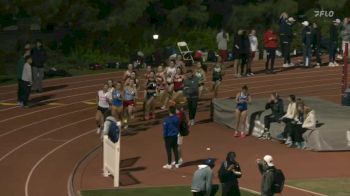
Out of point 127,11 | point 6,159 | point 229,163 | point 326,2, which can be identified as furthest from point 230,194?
point 326,2

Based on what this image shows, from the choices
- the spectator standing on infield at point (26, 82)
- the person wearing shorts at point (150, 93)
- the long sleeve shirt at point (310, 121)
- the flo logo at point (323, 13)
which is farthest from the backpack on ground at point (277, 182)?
the flo logo at point (323, 13)

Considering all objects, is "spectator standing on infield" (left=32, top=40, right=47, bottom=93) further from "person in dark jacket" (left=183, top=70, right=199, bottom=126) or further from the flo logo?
the flo logo

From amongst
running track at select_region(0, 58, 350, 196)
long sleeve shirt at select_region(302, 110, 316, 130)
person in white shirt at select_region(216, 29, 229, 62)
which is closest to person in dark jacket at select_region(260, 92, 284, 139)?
running track at select_region(0, 58, 350, 196)

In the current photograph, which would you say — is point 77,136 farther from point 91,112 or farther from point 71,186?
point 71,186

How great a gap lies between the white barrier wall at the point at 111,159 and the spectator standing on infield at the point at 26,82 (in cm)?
863

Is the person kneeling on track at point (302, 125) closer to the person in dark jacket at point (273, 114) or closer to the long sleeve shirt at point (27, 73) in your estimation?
the person in dark jacket at point (273, 114)

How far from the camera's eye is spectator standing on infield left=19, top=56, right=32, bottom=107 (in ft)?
98.6

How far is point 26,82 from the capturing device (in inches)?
1182

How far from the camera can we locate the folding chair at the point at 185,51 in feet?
132

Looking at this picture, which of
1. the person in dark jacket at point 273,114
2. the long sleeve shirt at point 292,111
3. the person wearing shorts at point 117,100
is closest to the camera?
the long sleeve shirt at point 292,111

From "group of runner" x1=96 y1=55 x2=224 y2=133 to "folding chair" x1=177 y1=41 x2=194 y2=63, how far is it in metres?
9.77

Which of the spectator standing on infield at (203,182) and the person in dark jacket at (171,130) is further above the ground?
the person in dark jacket at (171,130)

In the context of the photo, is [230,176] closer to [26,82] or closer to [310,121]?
[310,121]

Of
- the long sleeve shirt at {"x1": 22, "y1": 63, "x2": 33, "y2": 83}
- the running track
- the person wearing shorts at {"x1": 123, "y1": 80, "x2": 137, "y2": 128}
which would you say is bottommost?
the running track
